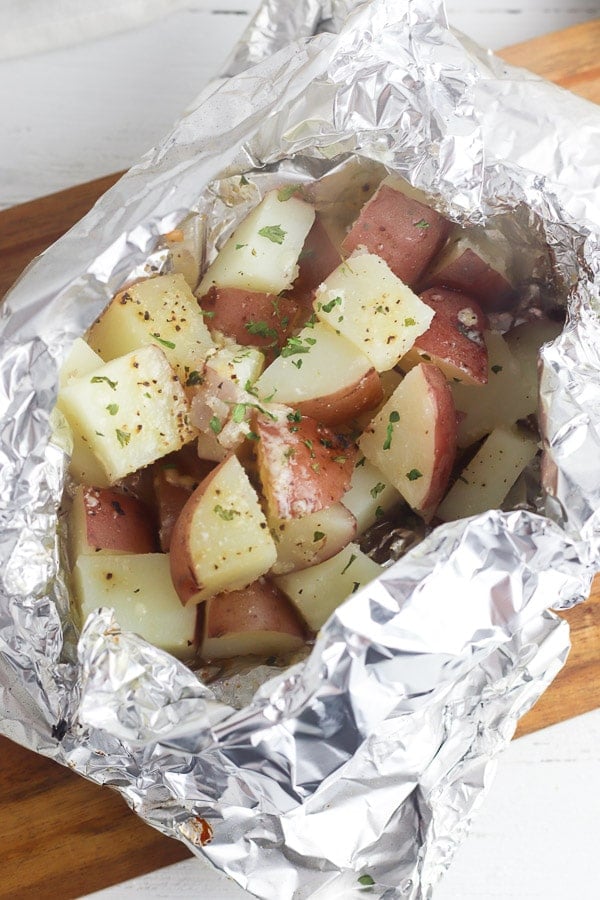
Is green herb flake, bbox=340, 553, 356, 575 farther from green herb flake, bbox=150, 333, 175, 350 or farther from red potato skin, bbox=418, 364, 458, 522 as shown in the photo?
green herb flake, bbox=150, 333, 175, 350

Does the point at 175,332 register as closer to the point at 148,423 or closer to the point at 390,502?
the point at 148,423

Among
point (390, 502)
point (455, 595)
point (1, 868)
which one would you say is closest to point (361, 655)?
point (455, 595)

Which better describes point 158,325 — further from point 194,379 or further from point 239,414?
point 239,414

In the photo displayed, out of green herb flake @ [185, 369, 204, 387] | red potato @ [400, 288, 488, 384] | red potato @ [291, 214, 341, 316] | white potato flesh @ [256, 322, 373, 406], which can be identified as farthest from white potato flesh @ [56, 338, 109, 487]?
red potato @ [400, 288, 488, 384]

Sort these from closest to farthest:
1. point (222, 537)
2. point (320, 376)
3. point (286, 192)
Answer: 1. point (222, 537)
2. point (320, 376)
3. point (286, 192)

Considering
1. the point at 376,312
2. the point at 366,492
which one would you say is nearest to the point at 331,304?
the point at 376,312

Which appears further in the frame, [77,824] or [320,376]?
[77,824]
